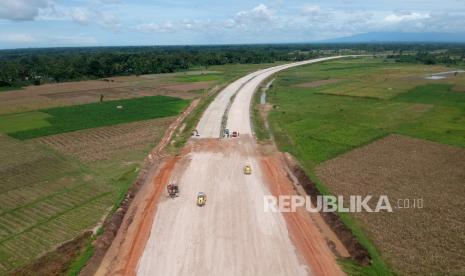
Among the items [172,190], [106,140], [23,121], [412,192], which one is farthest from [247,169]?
[23,121]

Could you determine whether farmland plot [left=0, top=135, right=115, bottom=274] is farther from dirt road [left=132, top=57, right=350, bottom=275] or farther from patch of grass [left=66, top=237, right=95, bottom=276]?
dirt road [left=132, top=57, right=350, bottom=275]

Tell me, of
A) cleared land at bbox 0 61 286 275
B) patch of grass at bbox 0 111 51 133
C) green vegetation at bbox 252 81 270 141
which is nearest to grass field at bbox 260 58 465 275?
Answer: green vegetation at bbox 252 81 270 141

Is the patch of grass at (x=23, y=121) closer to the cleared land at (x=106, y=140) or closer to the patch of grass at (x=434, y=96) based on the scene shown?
the cleared land at (x=106, y=140)

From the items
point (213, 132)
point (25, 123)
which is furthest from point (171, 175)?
point (25, 123)

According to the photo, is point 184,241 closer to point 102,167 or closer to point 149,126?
point 102,167

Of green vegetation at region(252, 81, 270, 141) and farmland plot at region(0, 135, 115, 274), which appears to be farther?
green vegetation at region(252, 81, 270, 141)

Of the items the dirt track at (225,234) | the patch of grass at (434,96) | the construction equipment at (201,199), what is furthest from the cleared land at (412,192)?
the patch of grass at (434,96)
